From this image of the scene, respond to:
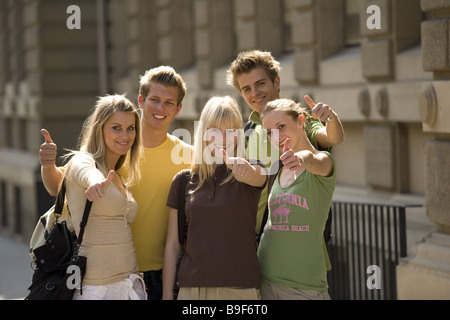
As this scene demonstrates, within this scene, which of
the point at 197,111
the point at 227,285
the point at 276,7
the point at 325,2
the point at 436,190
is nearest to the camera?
the point at 227,285

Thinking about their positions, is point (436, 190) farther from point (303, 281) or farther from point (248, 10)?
point (248, 10)

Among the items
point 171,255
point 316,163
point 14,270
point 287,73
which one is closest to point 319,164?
point 316,163

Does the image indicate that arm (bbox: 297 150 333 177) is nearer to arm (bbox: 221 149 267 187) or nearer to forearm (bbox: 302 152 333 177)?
forearm (bbox: 302 152 333 177)

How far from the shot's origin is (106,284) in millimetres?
4570

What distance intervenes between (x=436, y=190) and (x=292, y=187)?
9.57 ft

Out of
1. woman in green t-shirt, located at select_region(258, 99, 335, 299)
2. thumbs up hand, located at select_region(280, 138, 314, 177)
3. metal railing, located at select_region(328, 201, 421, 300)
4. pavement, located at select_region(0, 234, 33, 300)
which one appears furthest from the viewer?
pavement, located at select_region(0, 234, 33, 300)

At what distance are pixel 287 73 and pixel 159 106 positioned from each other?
267 inches

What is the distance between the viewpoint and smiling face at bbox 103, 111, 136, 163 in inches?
188

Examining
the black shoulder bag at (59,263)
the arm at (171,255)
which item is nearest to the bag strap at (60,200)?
the black shoulder bag at (59,263)

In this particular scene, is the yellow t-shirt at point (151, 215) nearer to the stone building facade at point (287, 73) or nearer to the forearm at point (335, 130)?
the forearm at point (335, 130)

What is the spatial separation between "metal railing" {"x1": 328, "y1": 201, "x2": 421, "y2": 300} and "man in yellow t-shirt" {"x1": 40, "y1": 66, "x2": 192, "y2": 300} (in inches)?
133

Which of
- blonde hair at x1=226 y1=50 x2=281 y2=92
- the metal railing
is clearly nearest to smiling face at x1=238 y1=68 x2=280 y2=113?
blonde hair at x1=226 y1=50 x2=281 y2=92

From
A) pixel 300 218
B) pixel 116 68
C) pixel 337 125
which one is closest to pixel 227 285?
pixel 300 218

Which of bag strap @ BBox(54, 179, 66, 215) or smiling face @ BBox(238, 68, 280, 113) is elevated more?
smiling face @ BBox(238, 68, 280, 113)
